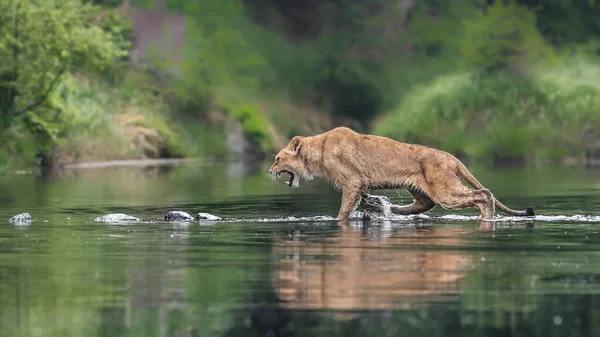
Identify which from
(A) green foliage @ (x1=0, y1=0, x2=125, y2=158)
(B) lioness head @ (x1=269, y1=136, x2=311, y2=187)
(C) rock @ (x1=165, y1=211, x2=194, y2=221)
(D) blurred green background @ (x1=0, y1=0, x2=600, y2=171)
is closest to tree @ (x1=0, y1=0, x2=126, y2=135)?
(A) green foliage @ (x1=0, y1=0, x2=125, y2=158)

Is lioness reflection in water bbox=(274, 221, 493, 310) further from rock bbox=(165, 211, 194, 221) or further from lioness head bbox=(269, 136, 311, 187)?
lioness head bbox=(269, 136, 311, 187)

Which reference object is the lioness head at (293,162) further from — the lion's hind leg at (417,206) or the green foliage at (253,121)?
the green foliage at (253,121)

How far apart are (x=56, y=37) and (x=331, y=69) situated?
2104 centimetres

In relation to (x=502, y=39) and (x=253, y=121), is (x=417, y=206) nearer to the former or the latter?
(x=253, y=121)

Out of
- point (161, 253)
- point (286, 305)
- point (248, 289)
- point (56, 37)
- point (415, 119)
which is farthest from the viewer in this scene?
point (415, 119)

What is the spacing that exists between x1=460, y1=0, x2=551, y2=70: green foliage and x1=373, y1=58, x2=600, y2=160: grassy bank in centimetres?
83

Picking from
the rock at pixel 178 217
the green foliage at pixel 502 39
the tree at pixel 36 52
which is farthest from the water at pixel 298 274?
the green foliage at pixel 502 39

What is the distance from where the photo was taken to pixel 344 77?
56812 millimetres

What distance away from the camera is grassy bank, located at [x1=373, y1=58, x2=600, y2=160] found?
5241 cm

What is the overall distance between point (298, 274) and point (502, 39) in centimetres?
4432

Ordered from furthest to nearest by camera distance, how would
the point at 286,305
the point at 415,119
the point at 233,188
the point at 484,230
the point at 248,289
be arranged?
the point at 415,119 < the point at 233,188 < the point at 484,230 < the point at 248,289 < the point at 286,305

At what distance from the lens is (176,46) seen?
57812 mm

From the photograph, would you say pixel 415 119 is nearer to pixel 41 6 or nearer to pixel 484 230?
pixel 41 6

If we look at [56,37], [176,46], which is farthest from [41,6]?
[176,46]
